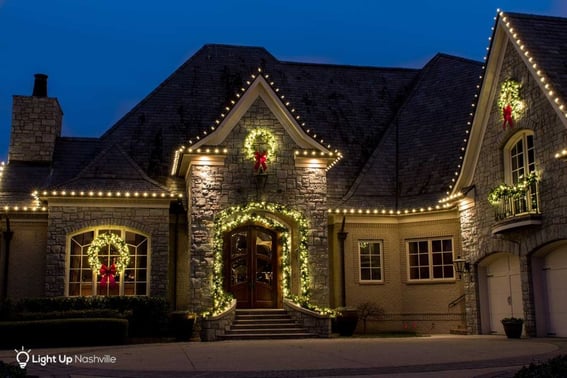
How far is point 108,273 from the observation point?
68.4 ft

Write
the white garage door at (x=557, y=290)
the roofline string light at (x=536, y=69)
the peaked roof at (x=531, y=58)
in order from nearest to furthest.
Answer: the roofline string light at (x=536, y=69) < the white garage door at (x=557, y=290) < the peaked roof at (x=531, y=58)

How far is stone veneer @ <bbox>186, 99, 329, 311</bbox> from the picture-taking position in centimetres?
2039

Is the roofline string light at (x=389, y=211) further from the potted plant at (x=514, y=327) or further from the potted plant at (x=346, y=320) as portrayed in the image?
the potted plant at (x=514, y=327)

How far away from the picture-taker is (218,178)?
68.4 feet

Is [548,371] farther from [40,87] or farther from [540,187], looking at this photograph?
[40,87]

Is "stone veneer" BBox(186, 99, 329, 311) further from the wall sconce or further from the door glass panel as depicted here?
the wall sconce

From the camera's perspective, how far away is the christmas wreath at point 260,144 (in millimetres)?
21141

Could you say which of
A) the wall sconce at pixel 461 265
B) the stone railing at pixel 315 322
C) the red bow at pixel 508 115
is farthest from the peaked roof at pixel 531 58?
the stone railing at pixel 315 322

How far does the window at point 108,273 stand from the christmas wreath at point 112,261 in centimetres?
3

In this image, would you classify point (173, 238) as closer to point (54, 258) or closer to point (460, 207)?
point (54, 258)

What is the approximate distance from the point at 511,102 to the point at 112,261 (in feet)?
41.0

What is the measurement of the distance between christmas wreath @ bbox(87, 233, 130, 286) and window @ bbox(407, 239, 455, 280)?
9307 millimetres

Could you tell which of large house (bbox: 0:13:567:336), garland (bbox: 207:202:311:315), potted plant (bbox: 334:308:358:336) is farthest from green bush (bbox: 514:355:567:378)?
garland (bbox: 207:202:311:315)

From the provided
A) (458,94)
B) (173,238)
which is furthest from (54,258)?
(458,94)
